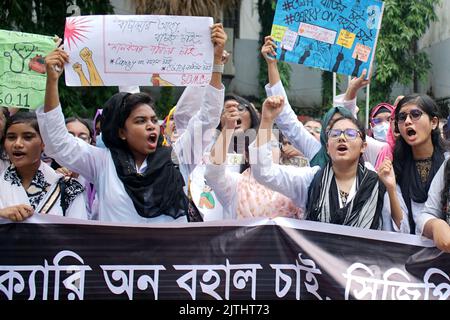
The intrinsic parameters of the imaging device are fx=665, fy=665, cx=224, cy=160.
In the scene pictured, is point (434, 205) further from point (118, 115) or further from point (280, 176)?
point (118, 115)

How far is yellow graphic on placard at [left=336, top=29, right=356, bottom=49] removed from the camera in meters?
4.42

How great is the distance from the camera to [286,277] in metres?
3.27

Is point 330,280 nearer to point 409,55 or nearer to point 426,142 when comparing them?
point 426,142

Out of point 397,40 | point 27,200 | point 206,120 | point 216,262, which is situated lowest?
point 216,262

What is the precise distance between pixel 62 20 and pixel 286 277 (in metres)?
7.72

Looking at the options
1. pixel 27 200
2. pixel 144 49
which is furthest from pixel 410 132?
pixel 27 200

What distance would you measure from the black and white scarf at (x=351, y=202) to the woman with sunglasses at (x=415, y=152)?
10.8 inches

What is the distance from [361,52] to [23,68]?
7.15 feet

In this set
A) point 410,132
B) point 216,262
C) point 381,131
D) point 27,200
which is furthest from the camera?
point 381,131

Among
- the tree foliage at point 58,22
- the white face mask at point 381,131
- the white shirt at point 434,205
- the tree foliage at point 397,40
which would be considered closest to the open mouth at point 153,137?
the white shirt at point 434,205

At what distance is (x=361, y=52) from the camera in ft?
14.5

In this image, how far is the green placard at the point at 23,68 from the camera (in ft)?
13.2

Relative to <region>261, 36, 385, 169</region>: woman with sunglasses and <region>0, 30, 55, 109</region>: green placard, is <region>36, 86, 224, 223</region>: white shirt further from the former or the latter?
<region>261, 36, 385, 169</region>: woman with sunglasses

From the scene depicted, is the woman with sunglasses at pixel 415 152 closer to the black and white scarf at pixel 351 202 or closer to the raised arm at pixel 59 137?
the black and white scarf at pixel 351 202
